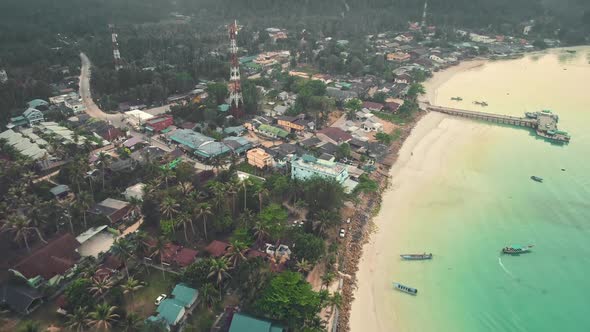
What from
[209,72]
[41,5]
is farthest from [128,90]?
[41,5]

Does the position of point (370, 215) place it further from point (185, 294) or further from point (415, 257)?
point (185, 294)

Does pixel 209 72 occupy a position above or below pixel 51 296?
above

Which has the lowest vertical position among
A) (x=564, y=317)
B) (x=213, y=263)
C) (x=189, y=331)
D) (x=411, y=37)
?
(x=564, y=317)

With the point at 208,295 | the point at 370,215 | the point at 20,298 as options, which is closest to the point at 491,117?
the point at 370,215

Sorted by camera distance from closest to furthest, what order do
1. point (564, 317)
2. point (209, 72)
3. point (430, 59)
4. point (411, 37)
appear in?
point (564, 317) → point (209, 72) → point (430, 59) → point (411, 37)

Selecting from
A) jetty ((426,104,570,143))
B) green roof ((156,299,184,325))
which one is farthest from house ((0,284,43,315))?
jetty ((426,104,570,143))

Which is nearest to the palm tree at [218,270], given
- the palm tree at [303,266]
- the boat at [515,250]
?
the palm tree at [303,266]

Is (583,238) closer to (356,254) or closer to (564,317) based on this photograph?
(564,317)
